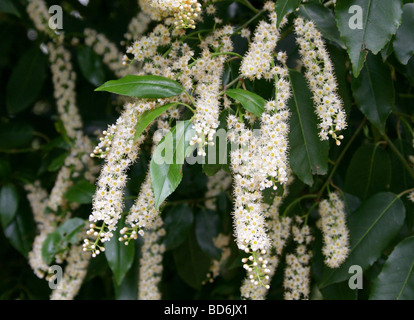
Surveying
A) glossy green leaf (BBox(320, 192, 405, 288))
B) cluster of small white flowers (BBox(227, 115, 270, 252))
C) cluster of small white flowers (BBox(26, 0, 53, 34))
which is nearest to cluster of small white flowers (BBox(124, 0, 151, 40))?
cluster of small white flowers (BBox(26, 0, 53, 34))

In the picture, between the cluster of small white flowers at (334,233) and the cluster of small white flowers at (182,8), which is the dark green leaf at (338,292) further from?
the cluster of small white flowers at (182,8)

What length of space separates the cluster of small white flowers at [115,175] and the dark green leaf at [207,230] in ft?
2.12

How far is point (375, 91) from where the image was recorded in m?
1.29

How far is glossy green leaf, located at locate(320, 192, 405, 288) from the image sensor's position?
4.26 ft

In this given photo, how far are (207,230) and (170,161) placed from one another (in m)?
0.80

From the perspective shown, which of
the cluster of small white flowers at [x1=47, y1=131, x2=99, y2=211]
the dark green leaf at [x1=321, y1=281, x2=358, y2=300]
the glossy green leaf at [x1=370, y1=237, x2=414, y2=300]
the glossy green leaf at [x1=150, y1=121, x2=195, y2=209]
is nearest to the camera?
the glossy green leaf at [x1=150, y1=121, x2=195, y2=209]

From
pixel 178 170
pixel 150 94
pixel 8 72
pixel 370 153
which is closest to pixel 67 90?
pixel 8 72

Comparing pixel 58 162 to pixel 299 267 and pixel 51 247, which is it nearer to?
pixel 51 247

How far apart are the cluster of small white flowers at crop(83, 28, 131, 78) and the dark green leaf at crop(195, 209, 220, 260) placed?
1.95 ft

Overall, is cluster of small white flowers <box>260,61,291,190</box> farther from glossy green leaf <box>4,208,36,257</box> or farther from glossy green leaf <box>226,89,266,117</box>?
glossy green leaf <box>4,208,36,257</box>

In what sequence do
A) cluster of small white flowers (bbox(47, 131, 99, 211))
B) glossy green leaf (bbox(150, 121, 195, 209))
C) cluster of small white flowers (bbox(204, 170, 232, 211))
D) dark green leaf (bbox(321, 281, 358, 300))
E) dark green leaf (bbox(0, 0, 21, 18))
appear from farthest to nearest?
cluster of small white flowers (bbox(204, 170, 232, 211)) → cluster of small white flowers (bbox(47, 131, 99, 211)) → dark green leaf (bbox(0, 0, 21, 18)) → dark green leaf (bbox(321, 281, 358, 300)) → glossy green leaf (bbox(150, 121, 195, 209))

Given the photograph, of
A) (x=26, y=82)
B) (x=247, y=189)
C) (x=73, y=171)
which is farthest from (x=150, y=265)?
(x=26, y=82)
